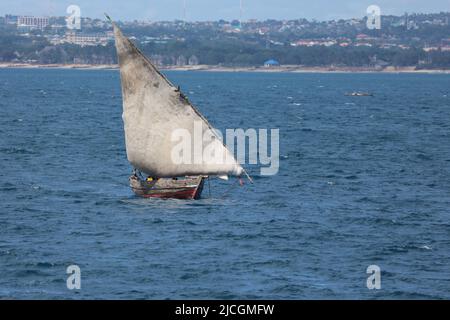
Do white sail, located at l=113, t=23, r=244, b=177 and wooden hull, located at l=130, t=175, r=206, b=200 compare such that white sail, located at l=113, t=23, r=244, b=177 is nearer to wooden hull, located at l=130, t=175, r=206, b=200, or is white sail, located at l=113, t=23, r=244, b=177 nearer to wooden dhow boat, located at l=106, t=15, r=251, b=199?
wooden dhow boat, located at l=106, t=15, r=251, b=199

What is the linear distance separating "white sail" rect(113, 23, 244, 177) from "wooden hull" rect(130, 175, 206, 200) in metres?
0.55

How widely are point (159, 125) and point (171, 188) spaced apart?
12.7 ft

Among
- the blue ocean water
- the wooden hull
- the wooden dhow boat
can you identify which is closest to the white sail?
the wooden dhow boat

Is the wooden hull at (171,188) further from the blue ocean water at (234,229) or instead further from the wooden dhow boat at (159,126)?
the blue ocean water at (234,229)

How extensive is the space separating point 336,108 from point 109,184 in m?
115

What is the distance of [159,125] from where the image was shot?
65750 millimetres

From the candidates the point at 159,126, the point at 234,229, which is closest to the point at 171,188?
the point at 159,126

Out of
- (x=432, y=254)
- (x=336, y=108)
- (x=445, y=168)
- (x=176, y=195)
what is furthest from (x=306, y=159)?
(x=336, y=108)

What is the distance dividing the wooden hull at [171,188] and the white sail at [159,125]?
1.80 ft

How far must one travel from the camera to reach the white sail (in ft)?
214

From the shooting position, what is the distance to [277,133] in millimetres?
128000

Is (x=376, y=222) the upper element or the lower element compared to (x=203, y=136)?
lower
